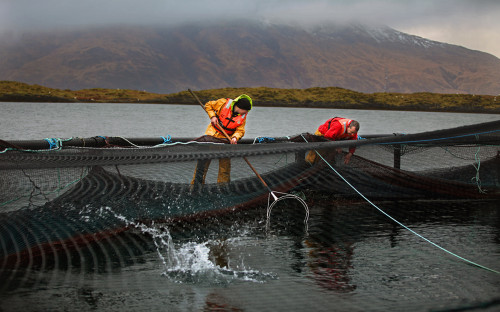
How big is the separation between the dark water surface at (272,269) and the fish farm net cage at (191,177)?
26cm

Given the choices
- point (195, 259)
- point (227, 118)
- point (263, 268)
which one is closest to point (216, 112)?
point (227, 118)

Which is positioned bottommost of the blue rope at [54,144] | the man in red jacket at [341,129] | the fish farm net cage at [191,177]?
the fish farm net cage at [191,177]

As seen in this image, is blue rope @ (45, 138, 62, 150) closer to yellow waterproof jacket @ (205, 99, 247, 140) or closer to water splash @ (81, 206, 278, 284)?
water splash @ (81, 206, 278, 284)

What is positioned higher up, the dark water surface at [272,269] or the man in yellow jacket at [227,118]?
the man in yellow jacket at [227,118]

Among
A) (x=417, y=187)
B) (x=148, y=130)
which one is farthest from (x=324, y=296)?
(x=148, y=130)

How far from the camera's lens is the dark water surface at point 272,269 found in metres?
4.49

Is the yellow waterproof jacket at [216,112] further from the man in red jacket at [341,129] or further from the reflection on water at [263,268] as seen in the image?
the man in red jacket at [341,129]

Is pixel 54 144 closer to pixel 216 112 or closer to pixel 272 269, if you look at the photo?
pixel 216 112

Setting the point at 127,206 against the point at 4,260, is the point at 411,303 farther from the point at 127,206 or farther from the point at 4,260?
the point at 4,260

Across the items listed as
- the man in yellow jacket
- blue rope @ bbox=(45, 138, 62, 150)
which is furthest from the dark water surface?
blue rope @ bbox=(45, 138, 62, 150)

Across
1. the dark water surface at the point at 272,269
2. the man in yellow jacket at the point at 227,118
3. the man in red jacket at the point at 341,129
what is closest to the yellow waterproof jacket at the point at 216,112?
the man in yellow jacket at the point at 227,118

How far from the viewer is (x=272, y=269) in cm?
536

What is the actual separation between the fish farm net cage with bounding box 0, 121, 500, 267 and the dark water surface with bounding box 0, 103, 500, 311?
10.3 inches

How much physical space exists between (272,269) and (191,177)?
1957mm
